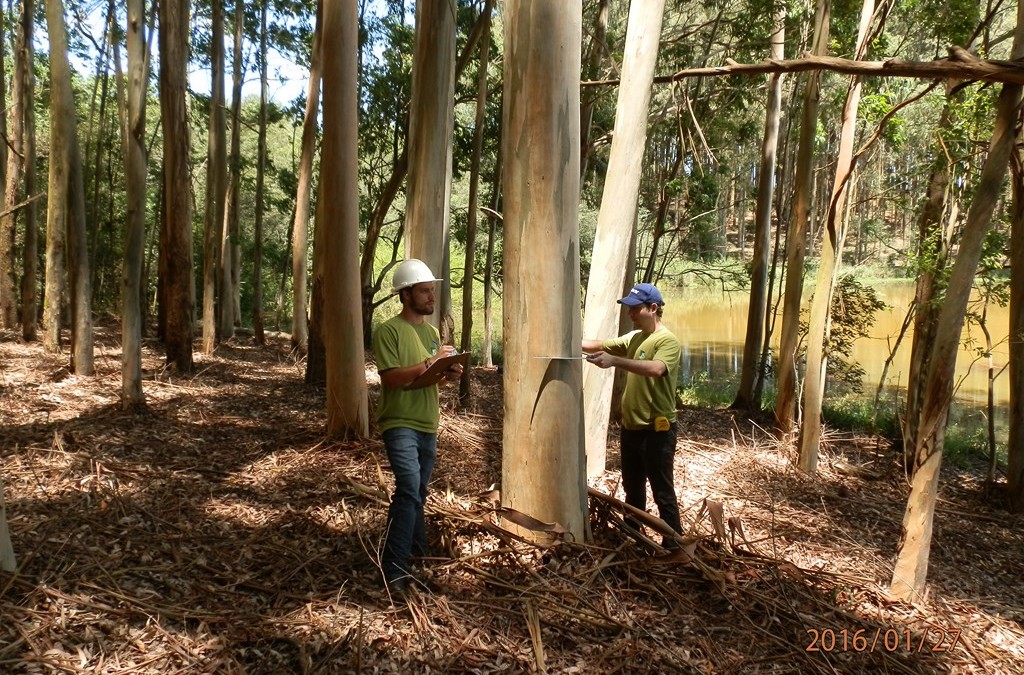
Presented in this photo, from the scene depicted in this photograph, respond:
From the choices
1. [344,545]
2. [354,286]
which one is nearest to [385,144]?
[354,286]

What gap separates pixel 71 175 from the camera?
29.6 feet

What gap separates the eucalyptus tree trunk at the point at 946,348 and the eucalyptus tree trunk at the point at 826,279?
2.88 metres

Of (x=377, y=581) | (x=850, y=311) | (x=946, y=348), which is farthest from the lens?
(x=850, y=311)

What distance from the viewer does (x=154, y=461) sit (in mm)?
5977

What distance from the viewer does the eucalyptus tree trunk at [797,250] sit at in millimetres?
9305

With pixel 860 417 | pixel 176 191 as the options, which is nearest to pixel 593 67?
pixel 176 191

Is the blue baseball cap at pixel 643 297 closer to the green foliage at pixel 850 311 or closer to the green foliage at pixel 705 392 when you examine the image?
the green foliage at pixel 850 311

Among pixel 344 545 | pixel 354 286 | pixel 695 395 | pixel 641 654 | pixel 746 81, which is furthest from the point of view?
pixel 695 395

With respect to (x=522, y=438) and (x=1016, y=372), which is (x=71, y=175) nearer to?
(x=522, y=438)

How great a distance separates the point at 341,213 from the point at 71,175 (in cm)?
481

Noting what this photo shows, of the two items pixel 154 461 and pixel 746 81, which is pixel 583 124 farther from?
pixel 154 461

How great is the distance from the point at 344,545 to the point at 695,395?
1103 centimetres

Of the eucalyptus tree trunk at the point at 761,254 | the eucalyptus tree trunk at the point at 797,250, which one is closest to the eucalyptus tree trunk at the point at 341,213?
the eucalyptus tree trunk at the point at 797,250

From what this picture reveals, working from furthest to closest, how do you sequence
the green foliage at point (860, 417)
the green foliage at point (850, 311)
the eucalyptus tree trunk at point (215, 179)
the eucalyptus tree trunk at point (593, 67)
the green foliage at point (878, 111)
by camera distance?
the eucalyptus tree trunk at point (215, 179)
the green foliage at point (860, 417)
the green foliage at point (850, 311)
the eucalyptus tree trunk at point (593, 67)
the green foliage at point (878, 111)
